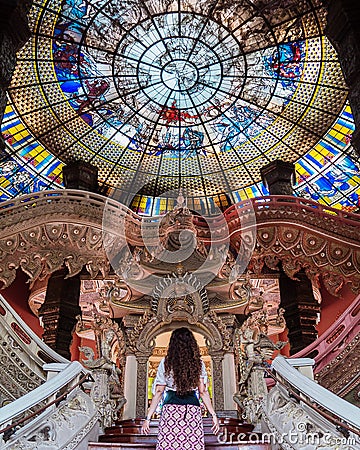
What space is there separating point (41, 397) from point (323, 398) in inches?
91.4

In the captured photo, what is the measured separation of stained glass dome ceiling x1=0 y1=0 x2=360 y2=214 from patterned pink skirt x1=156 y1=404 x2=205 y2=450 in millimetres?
11163

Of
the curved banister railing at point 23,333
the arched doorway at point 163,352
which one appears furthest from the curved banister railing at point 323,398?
the arched doorway at point 163,352

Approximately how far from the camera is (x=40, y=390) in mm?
3863

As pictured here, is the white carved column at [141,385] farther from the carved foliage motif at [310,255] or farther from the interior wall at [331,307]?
the interior wall at [331,307]

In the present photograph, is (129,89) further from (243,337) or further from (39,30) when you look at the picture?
(243,337)

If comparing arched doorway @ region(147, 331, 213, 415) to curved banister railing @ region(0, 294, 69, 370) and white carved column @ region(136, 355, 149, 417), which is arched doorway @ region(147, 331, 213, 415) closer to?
white carved column @ region(136, 355, 149, 417)

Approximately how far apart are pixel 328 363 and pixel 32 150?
10769 millimetres

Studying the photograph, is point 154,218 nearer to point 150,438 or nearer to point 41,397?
point 150,438

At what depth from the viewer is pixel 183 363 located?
12.6 feet

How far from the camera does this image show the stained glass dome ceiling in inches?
513

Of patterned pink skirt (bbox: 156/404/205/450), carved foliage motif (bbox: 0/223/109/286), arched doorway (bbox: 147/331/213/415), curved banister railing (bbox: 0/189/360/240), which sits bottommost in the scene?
patterned pink skirt (bbox: 156/404/205/450)

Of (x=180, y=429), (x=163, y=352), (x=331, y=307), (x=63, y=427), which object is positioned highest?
(x=331, y=307)

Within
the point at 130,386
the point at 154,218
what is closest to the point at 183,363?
the point at 130,386

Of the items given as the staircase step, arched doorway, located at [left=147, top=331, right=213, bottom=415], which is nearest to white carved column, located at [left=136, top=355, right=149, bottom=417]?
arched doorway, located at [left=147, top=331, right=213, bottom=415]
